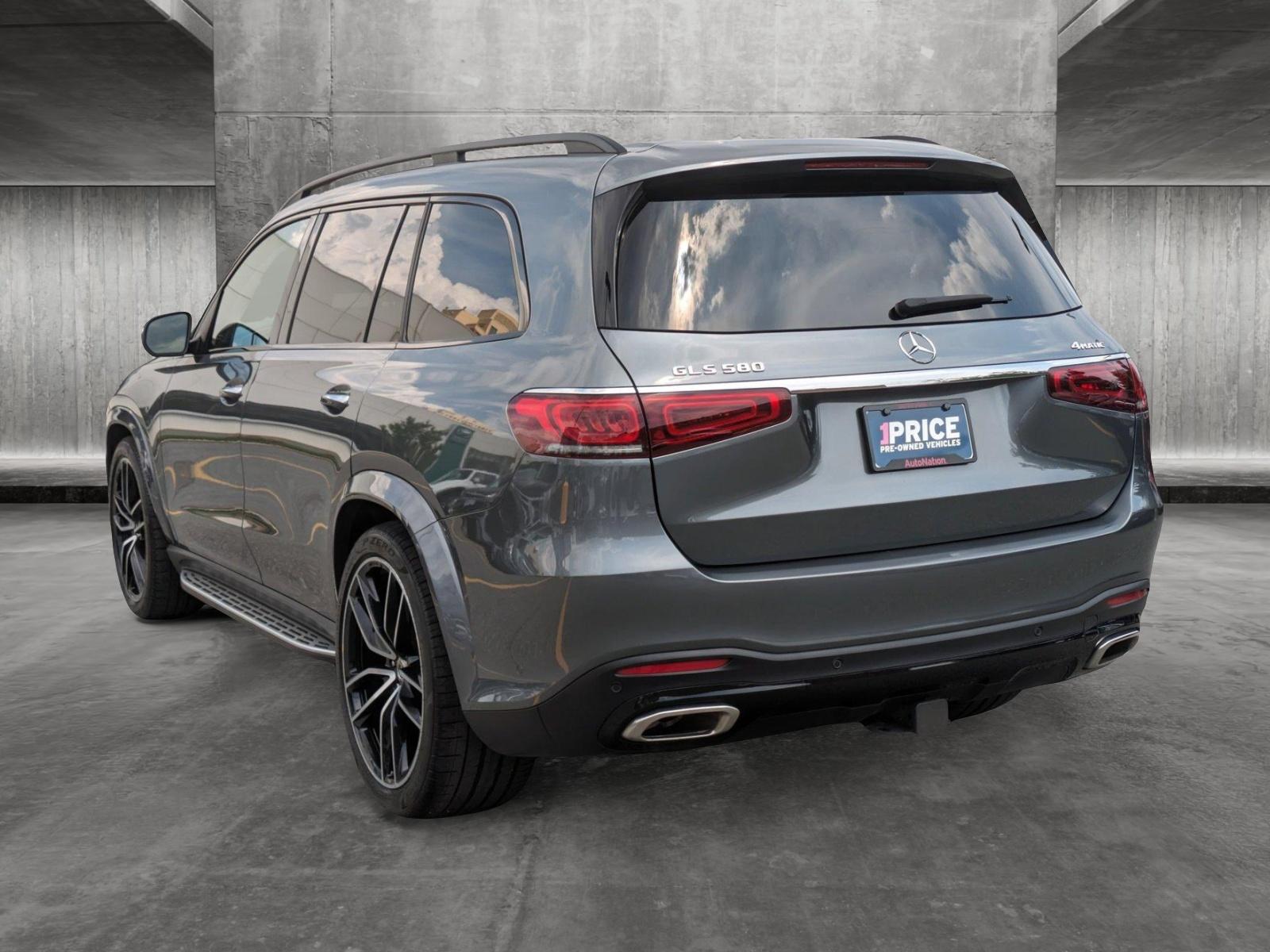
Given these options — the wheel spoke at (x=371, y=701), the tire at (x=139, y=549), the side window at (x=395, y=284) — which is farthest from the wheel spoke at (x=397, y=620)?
the tire at (x=139, y=549)

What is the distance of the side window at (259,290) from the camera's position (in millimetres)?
4555

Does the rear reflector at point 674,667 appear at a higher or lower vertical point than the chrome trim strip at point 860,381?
lower

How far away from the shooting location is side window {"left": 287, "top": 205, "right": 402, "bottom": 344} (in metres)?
3.90

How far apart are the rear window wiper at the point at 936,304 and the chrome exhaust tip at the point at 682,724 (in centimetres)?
100

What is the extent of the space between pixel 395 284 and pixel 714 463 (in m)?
1.34

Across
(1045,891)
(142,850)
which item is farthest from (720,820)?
(142,850)

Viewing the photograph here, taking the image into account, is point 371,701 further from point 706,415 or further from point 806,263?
point 806,263

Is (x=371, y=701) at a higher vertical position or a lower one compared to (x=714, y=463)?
lower

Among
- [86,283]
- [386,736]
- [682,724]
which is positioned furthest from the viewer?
[86,283]

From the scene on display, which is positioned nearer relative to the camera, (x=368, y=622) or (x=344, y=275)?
(x=368, y=622)

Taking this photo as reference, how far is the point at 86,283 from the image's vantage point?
53.8 feet

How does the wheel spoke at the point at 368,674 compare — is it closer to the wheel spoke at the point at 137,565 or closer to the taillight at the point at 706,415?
the taillight at the point at 706,415

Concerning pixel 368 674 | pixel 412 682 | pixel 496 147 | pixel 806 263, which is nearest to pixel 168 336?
pixel 496 147

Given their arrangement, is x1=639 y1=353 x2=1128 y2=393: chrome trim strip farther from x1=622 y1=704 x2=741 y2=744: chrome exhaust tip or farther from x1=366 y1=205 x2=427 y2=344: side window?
x1=366 y1=205 x2=427 y2=344: side window
